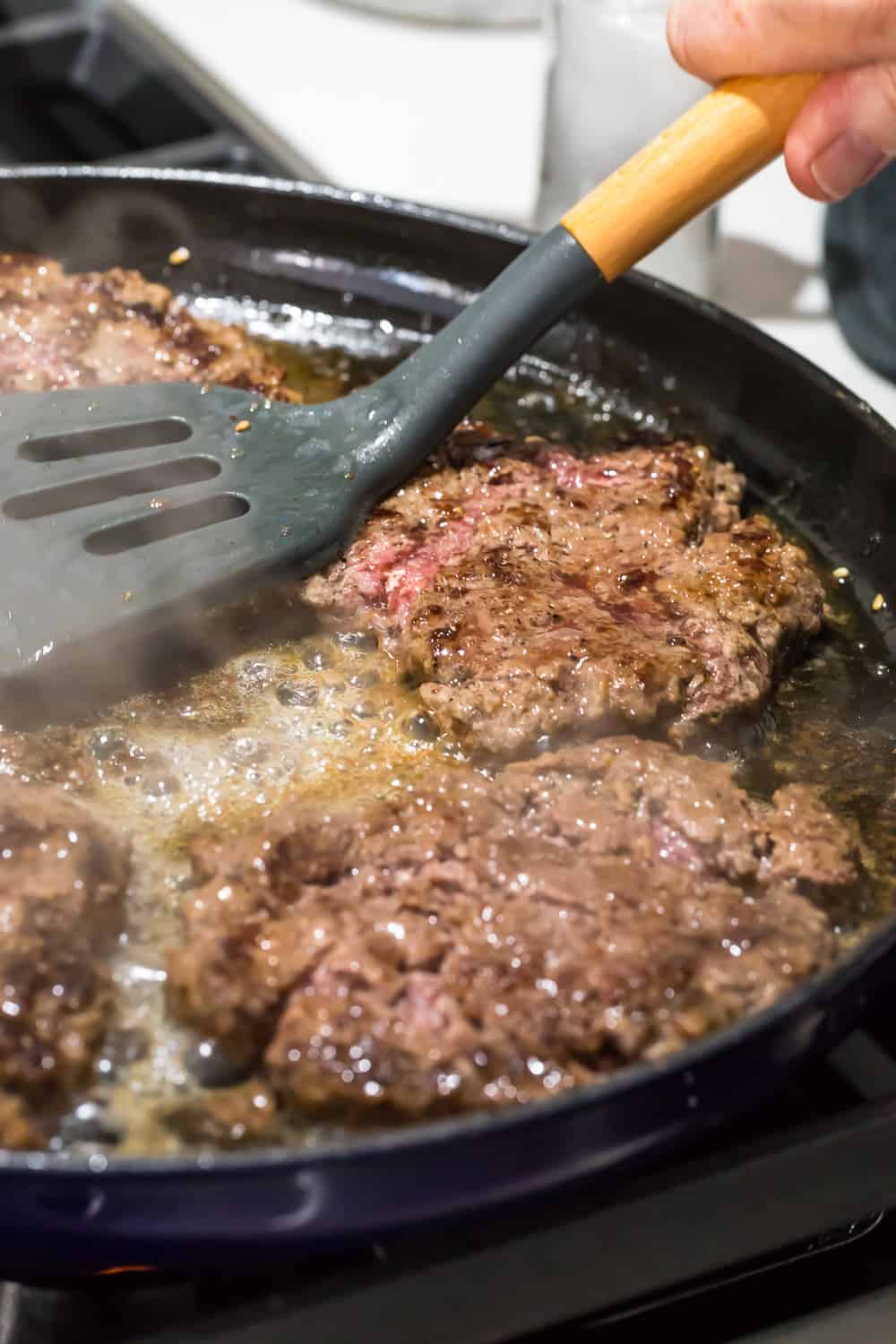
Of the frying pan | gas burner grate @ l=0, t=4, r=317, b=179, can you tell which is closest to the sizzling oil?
the frying pan

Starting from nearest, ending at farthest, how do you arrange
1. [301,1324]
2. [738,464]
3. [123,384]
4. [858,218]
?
[301,1324]
[123,384]
[738,464]
[858,218]

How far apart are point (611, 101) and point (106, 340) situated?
3.38 ft

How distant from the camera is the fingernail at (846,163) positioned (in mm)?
1496

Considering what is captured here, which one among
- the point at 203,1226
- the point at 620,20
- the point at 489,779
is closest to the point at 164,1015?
the point at 203,1226

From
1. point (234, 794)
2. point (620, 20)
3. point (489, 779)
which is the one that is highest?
point (620, 20)

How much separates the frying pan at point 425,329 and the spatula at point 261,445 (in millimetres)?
326

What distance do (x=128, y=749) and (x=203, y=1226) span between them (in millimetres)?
573

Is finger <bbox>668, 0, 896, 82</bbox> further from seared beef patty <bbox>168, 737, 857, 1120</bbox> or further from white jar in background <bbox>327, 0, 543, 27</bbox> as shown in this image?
white jar in background <bbox>327, 0, 543, 27</bbox>

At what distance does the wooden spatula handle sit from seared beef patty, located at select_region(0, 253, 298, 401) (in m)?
0.51

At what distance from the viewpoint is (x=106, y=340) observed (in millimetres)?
1787

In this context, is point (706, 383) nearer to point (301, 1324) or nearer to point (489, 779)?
point (489, 779)

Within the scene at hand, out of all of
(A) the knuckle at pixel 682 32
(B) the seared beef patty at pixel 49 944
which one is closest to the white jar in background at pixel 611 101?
(A) the knuckle at pixel 682 32

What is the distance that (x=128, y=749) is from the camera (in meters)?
1.36

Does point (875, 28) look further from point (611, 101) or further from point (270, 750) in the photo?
point (270, 750)
